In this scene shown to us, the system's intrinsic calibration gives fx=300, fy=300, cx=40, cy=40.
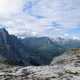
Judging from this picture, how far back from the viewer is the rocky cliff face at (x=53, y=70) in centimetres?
351

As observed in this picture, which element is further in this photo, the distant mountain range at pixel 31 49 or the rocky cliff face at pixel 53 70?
the distant mountain range at pixel 31 49

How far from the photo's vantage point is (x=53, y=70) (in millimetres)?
3555

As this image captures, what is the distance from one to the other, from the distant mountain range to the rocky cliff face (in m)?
0.06

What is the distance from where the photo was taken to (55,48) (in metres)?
3.61

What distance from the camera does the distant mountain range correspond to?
3.61 m

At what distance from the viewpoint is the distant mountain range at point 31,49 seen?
361 cm

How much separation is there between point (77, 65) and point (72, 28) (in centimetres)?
45

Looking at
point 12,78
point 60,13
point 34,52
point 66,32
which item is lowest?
point 12,78

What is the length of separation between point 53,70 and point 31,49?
370mm

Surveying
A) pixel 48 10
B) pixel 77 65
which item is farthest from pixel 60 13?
pixel 77 65

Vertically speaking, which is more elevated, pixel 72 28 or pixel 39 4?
pixel 39 4

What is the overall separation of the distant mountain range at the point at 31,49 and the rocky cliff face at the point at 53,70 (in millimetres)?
64

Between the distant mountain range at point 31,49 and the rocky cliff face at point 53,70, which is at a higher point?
the distant mountain range at point 31,49

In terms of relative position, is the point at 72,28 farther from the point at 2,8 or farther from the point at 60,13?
the point at 2,8
